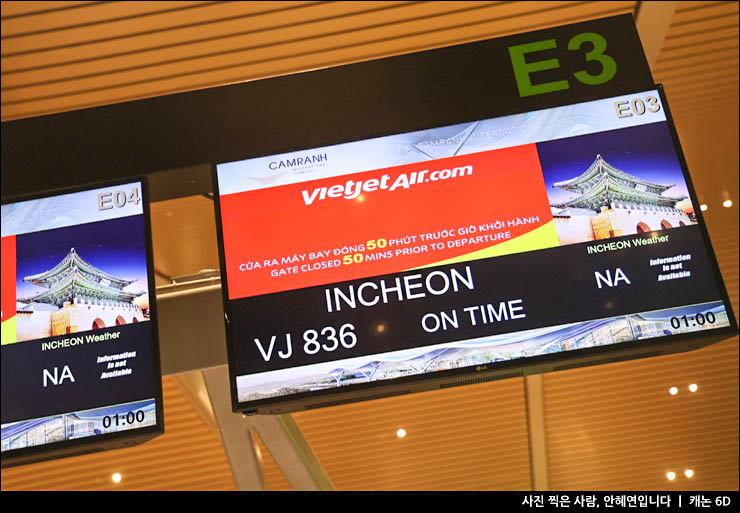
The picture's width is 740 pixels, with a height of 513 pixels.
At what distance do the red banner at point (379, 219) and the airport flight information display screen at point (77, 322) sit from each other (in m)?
0.47

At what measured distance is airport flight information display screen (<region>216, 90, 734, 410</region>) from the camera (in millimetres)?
3092

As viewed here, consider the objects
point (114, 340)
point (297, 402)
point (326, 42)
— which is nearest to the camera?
point (297, 402)

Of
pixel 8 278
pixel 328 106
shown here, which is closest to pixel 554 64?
pixel 328 106

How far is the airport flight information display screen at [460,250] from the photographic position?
309 centimetres

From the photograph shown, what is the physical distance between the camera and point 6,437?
322 cm

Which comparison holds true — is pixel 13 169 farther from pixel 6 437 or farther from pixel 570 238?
pixel 570 238

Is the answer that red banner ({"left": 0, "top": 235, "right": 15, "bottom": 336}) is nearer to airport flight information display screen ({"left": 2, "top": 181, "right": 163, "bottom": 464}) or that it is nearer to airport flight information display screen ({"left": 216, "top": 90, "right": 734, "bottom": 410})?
airport flight information display screen ({"left": 2, "top": 181, "right": 163, "bottom": 464})

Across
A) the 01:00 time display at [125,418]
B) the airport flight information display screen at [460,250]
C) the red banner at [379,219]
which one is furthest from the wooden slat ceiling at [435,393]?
the 01:00 time display at [125,418]

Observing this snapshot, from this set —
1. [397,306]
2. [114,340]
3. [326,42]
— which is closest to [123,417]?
[114,340]

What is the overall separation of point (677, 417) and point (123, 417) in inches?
439

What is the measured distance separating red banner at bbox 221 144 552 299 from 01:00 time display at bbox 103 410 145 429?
0.61 metres

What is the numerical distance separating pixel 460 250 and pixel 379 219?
1.23 feet

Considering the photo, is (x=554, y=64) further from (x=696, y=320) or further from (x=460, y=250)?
(x=696, y=320)
